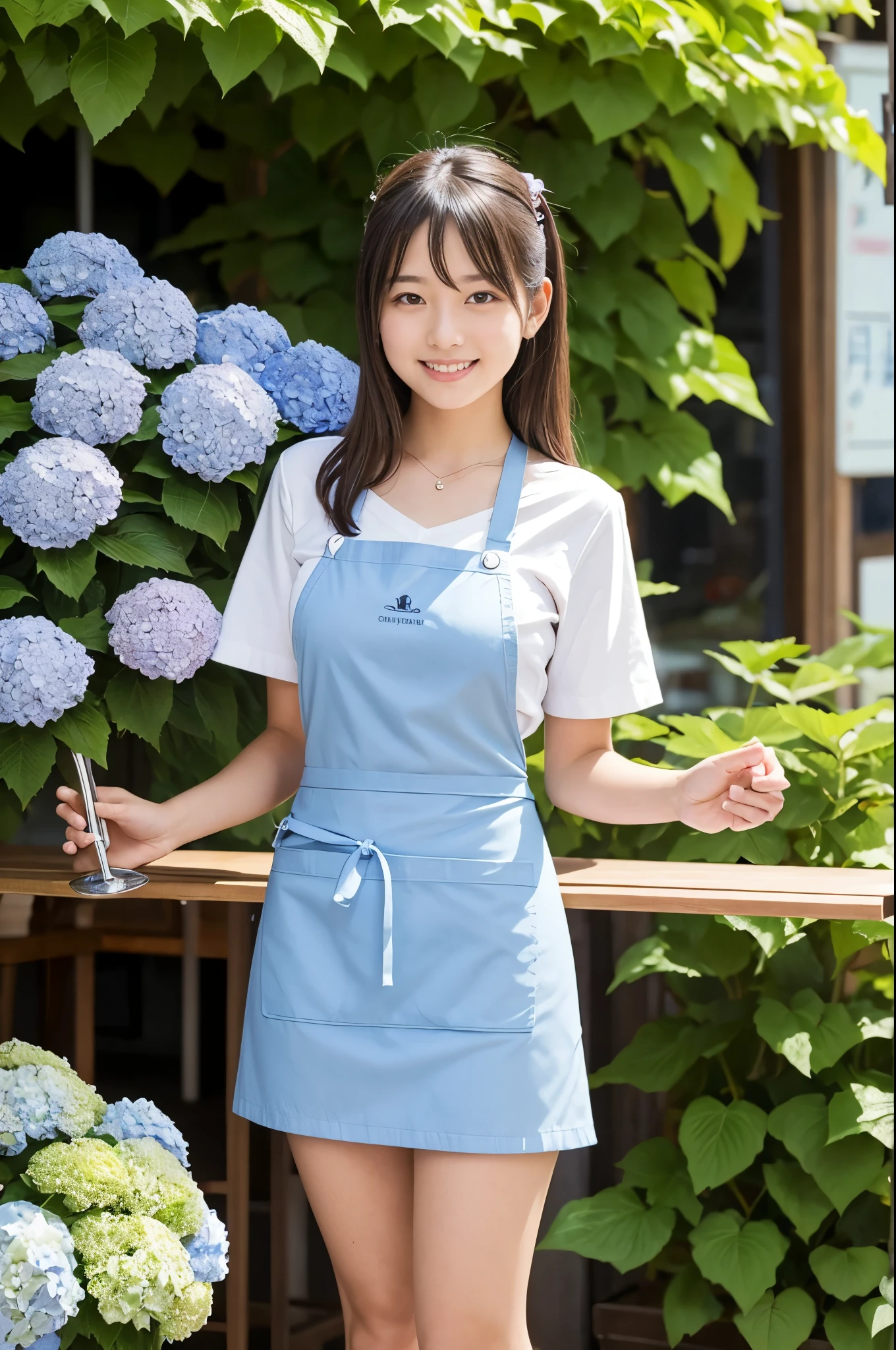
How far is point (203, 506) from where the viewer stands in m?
1.65

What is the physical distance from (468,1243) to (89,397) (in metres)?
0.95

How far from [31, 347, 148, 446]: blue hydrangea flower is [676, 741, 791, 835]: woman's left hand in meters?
0.72

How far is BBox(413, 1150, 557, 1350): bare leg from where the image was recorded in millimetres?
1388

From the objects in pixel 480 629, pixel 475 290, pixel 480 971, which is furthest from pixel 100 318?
pixel 480 971

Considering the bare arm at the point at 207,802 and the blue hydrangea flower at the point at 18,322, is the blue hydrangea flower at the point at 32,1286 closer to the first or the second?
the bare arm at the point at 207,802

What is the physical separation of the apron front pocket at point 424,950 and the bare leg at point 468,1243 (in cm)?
13

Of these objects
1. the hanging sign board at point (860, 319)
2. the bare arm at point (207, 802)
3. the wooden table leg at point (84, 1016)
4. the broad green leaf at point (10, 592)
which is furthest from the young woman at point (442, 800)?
the hanging sign board at point (860, 319)

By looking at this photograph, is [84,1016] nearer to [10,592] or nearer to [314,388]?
[10,592]

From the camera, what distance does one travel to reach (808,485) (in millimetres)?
3062

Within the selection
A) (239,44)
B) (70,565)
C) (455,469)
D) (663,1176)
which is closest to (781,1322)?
(663,1176)

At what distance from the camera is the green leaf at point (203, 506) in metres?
1.64

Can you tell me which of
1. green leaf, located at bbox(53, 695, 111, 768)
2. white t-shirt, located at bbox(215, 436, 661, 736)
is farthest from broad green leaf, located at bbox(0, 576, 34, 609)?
white t-shirt, located at bbox(215, 436, 661, 736)

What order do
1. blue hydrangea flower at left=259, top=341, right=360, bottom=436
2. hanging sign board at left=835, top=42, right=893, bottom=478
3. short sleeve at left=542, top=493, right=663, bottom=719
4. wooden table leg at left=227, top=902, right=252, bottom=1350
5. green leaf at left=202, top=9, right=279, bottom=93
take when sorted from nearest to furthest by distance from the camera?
1. short sleeve at left=542, top=493, right=663, bottom=719
2. blue hydrangea flower at left=259, top=341, right=360, bottom=436
3. green leaf at left=202, top=9, right=279, bottom=93
4. wooden table leg at left=227, top=902, right=252, bottom=1350
5. hanging sign board at left=835, top=42, right=893, bottom=478

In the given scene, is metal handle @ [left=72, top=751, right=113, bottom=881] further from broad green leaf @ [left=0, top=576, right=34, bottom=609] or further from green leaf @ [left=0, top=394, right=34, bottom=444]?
green leaf @ [left=0, top=394, right=34, bottom=444]
